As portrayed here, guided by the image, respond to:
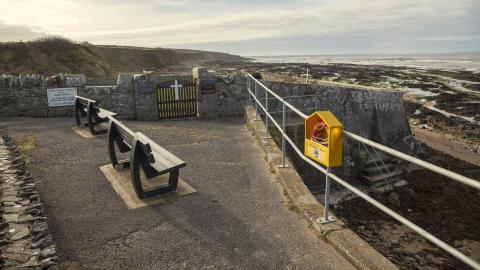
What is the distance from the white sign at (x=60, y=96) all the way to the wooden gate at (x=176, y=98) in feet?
8.45

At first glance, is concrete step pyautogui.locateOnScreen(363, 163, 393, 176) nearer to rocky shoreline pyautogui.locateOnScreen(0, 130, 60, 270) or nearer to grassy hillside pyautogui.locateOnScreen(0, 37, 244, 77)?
rocky shoreline pyautogui.locateOnScreen(0, 130, 60, 270)

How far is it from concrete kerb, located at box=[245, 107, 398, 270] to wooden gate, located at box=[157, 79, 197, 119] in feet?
18.3

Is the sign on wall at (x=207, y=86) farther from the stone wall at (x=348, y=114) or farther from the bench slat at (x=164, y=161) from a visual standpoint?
the bench slat at (x=164, y=161)

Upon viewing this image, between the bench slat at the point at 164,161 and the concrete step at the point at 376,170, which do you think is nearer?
the bench slat at the point at 164,161

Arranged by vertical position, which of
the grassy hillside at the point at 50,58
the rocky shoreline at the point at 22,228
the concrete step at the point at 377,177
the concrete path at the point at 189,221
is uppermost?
the grassy hillside at the point at 50,58

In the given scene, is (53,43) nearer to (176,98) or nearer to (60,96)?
(60,96)

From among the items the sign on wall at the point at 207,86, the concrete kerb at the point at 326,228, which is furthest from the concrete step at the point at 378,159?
the concrete kerb at the point at 326,228

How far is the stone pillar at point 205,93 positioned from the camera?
35.5 feet

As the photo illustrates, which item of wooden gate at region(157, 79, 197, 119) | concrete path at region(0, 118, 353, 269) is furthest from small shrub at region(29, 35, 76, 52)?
concrete path at region(0, 118, 353, 269)

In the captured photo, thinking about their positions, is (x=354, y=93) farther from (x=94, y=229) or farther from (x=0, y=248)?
(x=0, y=248)

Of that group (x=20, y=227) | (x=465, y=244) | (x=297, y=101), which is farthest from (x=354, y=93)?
(x=20, y=227)

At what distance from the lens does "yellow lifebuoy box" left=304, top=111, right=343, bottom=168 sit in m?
3.27

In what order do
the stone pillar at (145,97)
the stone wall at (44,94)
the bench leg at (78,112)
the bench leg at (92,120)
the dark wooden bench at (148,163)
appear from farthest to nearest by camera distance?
the stone pillar at (145,97) → the stone wall at (44,94) → the bench leg at (78,112) → the bench leg at (92,120) → the dark wooden bench at (148,163)

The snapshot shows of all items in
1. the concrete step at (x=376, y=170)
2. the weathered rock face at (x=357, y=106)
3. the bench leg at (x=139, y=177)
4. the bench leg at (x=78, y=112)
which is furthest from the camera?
the concrete step at (x=376, y=170)
